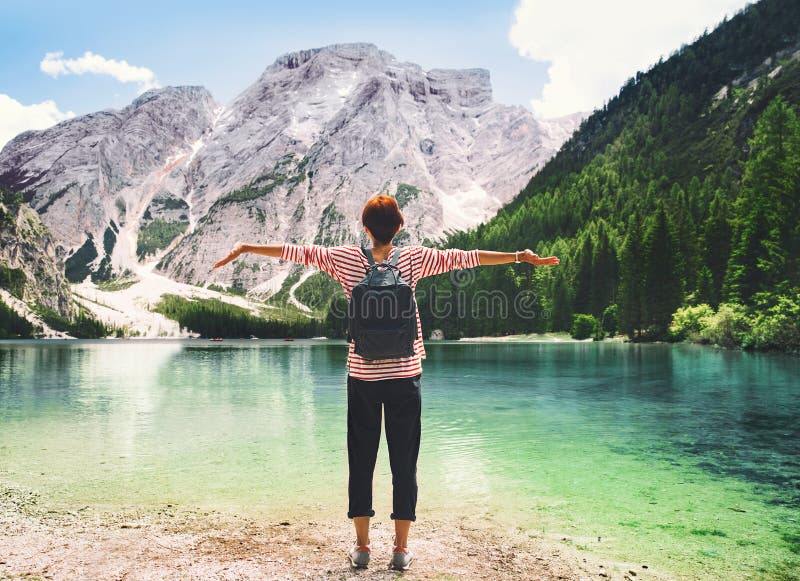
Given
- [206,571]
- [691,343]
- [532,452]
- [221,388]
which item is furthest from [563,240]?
[206,571]

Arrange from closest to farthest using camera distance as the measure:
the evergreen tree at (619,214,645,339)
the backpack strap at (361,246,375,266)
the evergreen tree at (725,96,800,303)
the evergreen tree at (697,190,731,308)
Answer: the backpack strap at (361,246,375,266), the evergreen tree at (725,96,800,303), the evergreen tree at (697,190,731,308), the evergreen tree at (619,214,645,339)

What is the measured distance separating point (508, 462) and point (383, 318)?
373 inches

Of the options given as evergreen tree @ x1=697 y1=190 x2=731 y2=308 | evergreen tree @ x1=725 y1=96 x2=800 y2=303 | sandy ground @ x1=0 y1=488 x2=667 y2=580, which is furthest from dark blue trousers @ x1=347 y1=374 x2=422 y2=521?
evergreen tree @ x1=697 y1=190 x2=731 y2=308

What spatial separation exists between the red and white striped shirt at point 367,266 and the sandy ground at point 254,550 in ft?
7.48

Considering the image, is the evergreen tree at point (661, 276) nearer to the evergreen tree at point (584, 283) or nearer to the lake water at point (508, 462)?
the evergreen tree at point (584, 283)

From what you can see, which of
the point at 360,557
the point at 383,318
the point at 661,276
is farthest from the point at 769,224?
the point at 360,557

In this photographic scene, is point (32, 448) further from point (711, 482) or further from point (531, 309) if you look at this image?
point (531, 309)

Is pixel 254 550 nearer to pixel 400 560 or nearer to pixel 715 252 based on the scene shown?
pixel 400 560

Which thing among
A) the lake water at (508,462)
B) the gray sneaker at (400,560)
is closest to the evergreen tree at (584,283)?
the lake water at (508,462)

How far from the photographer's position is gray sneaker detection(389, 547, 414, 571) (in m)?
6.89

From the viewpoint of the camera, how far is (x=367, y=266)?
7.04 m

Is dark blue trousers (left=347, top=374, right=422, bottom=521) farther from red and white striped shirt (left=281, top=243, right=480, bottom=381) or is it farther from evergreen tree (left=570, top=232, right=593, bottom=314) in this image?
evergreen tree (left=570, top=232, right=593, bottom=314)

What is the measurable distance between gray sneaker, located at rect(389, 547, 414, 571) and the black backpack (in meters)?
2.29

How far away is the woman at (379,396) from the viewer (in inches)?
267
